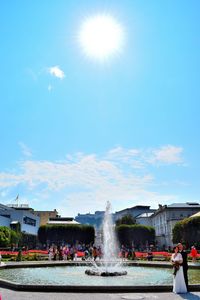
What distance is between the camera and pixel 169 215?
302 feet

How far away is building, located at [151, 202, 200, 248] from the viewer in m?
90.7

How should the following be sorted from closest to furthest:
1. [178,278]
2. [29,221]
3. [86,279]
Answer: [178,278] < [86,279] < [29,221]

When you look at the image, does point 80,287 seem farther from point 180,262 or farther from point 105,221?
point 105,221

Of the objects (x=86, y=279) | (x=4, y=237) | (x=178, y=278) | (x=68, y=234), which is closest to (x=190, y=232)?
(x=68, y=234)

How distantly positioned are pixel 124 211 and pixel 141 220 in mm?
30347

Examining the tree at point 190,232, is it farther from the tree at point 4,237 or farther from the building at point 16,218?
the building at point 16,218

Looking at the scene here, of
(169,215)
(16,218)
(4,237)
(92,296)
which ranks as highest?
(169,215)

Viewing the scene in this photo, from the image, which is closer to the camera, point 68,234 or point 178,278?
point 178,278

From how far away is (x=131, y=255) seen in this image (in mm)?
37250

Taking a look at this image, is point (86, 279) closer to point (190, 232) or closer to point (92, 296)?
point (92, 296)

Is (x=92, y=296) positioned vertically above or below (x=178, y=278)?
below

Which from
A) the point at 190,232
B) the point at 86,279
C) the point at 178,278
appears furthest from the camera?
the point at 190,232

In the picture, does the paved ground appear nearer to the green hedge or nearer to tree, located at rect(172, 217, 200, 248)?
tree, located at rect(172, 217, 200, 248)

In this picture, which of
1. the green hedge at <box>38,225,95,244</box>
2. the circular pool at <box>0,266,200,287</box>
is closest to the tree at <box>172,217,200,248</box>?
the green hedge at <box>38,225,95,244</box>
